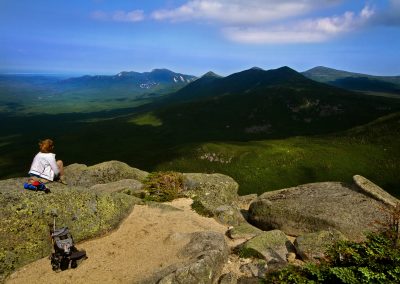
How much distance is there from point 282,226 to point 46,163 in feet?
59.4

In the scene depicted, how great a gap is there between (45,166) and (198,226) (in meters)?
10.2

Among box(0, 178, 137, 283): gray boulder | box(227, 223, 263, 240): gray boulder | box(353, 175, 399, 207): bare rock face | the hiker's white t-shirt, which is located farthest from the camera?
box(353, 175, 399, 207): bare rock face

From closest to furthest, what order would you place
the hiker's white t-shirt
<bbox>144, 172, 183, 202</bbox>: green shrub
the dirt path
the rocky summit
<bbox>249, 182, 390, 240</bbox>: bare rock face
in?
the dirt path < the rocky summit < the hiker's white t-shirt < <bbox>249, 182, 390, 240</bbox>: bare rock face < <bbox>144, 172, 183, 202</bbox>: green shrub

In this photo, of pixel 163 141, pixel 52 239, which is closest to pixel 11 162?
pixel 163 141

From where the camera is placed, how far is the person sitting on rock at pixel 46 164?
2213 cm

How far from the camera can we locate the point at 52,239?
789 inches

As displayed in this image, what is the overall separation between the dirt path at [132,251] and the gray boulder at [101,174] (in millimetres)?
20524

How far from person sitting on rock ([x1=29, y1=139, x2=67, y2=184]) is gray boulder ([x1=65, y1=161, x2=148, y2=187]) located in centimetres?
2270

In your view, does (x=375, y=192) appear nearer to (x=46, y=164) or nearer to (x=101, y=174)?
(x=46, y=164)

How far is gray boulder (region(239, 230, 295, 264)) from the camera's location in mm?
21312

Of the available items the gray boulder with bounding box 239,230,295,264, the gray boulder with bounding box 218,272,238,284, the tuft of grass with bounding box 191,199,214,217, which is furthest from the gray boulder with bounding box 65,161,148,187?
the gray boulder with bounding box 218,272,238,284

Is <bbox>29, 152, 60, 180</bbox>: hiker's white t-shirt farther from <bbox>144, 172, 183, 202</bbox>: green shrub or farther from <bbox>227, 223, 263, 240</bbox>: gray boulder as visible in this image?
<bbox>227, 223, 263, 240</bbox>: gray boulder

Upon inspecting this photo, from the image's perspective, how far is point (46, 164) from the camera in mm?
22766

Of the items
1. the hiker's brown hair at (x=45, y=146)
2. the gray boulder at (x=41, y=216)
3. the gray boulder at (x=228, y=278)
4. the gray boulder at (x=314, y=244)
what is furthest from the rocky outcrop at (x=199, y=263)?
the hiker's brown hair at (x=45, y=146)
